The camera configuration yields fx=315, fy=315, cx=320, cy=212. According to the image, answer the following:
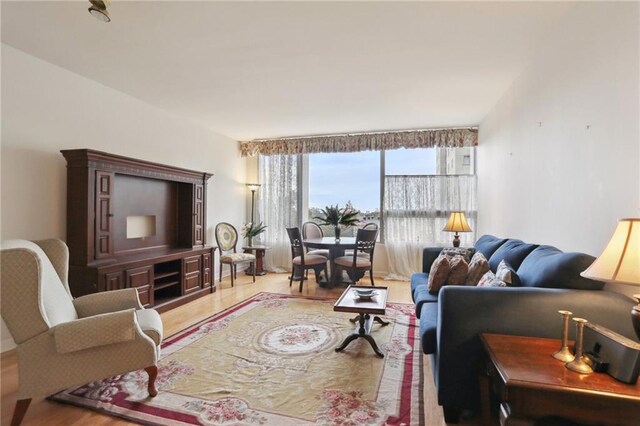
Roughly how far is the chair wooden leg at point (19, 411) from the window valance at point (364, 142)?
4.82 meters

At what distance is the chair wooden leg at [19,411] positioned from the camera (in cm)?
172

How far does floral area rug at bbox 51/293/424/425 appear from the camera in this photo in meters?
1.85

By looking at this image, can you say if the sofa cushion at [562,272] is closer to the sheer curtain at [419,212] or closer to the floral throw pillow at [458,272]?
the floral throw pillow at [458,272]

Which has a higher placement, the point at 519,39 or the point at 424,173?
the point at 519,39

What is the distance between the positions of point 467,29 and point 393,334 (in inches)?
106

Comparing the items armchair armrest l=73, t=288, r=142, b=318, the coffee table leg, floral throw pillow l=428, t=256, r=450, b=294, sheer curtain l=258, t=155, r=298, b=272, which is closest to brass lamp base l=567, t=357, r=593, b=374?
floral throw pillow l=428, t=256, r=450, b=294

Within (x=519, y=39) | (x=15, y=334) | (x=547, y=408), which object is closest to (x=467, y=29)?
(x=519, y=39)

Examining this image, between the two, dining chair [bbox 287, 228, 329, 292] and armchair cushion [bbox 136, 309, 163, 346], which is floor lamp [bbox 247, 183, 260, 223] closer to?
dining chair [bbox 287, 228, 329, 292]

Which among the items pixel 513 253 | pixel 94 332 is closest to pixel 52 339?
pixel 94 332

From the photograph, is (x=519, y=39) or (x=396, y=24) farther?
(x=519, y=39)

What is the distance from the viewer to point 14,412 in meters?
1.74

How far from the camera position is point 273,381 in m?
2.21

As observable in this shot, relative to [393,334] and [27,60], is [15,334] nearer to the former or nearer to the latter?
[27,60]

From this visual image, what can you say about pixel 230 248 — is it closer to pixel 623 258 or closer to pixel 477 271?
pixel 477 271
